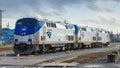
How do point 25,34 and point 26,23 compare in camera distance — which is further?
point 26,23

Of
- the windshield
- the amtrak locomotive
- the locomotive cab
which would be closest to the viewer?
the locomotive cab

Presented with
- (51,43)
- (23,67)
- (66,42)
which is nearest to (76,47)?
(66,42)

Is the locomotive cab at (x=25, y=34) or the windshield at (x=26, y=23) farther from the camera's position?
the windshield at (x=26, y=23)

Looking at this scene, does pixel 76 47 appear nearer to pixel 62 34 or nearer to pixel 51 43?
pixel 62 34

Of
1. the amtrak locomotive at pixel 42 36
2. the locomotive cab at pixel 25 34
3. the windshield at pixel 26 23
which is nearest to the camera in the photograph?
the locomotive cab at pixel 25 34

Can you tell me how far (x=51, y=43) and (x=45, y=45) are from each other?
1.70 m

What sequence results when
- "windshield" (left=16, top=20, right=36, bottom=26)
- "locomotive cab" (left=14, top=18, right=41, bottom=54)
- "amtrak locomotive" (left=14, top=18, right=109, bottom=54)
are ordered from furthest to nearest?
"windshield" (left=16, top=20, right=36, bottom=26), "amtrak locomotive" (left=14, top=18, right=109, bottom=54), "locomotive cab" (left=14, top=18, right=41, bottom=54)

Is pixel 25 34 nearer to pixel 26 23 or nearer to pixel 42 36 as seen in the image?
pixel 26 23

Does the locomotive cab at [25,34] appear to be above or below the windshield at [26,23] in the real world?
below

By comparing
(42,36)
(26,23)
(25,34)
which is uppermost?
(26,23)

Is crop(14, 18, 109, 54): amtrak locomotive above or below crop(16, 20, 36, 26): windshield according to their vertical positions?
below

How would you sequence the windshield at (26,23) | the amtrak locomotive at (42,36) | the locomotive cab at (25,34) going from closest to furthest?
the locomotive cab at (25,34) → the amtrak locomotive at (42,36) → the windshield at (26,23)

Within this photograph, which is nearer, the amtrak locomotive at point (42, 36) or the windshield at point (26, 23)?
the amtrak locomotive at point (42, 36)

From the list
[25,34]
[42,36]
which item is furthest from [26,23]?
[42,36]
